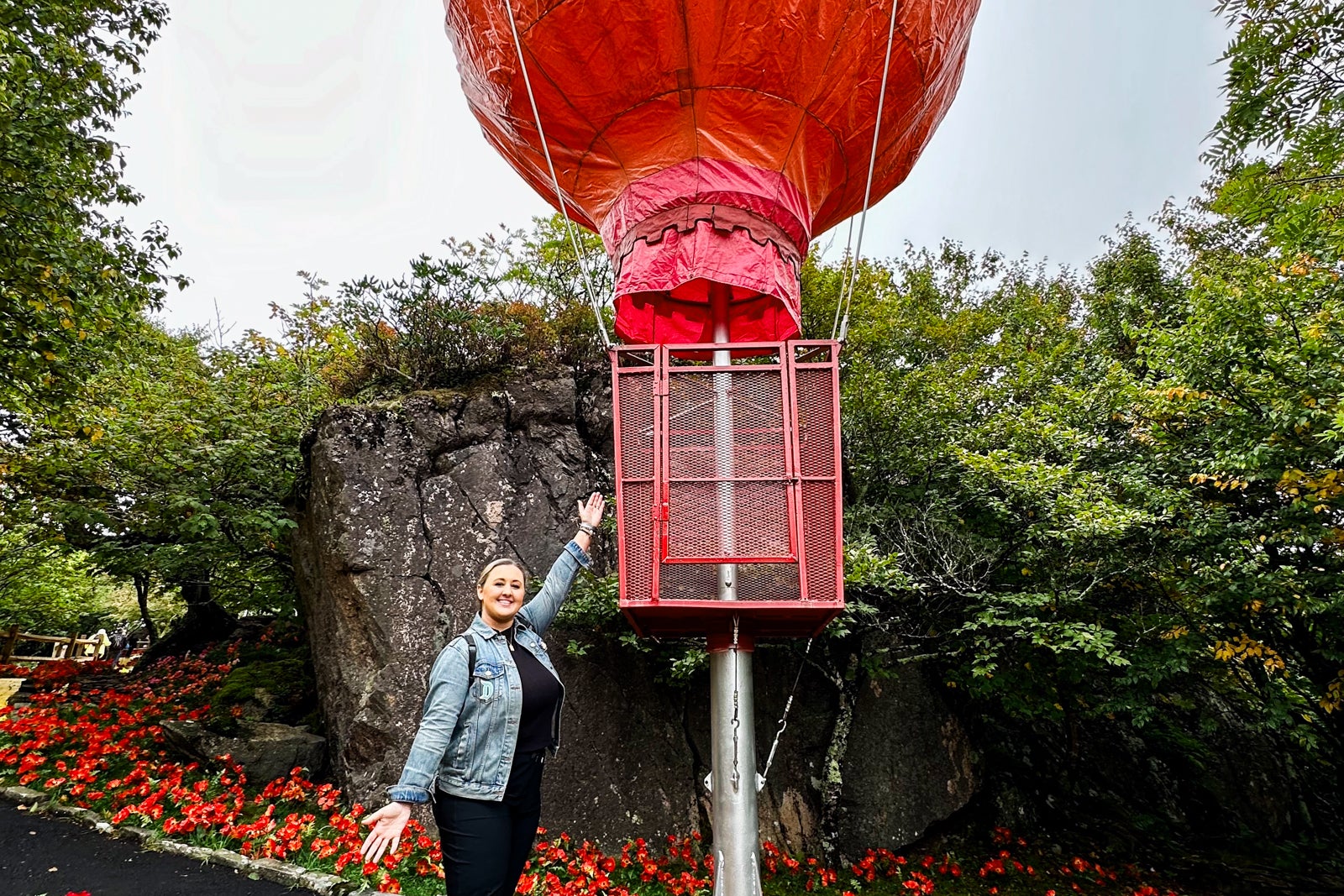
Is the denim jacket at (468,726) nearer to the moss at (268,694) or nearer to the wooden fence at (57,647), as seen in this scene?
the moss at (268,694)

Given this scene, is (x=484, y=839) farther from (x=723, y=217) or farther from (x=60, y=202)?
(x=60, y=202)

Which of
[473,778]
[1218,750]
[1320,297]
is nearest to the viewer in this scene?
[473,778]

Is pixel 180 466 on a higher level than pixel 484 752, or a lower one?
higher

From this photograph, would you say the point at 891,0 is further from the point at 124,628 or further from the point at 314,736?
the point at 124,628

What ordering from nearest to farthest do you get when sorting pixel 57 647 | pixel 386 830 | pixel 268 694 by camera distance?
pixel 386 830, pixel 268 694, pixel 57 647

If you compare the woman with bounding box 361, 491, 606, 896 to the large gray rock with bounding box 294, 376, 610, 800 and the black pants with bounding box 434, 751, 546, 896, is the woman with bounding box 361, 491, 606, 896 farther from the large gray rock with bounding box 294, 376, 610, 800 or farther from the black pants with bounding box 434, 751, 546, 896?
the large gray rock with bounding box 294, 376, 610, 800

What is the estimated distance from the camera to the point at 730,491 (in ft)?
13.3

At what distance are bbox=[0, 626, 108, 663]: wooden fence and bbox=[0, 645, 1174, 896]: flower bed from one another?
8.78 m

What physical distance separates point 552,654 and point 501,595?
414 centimetres

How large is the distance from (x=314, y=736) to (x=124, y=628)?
74.2 feet

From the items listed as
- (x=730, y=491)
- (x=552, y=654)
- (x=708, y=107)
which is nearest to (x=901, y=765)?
(x=552, y=654)

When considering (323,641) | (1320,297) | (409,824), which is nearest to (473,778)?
(409,824)

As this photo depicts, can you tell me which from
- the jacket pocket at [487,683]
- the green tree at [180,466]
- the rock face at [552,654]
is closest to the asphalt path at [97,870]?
the rock face at [552,654]

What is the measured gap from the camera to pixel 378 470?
7082mm
